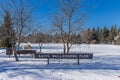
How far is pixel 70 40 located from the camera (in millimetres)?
19172

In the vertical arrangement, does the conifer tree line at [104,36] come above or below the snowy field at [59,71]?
above

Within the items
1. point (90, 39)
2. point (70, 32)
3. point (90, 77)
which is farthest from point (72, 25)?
point (90, 39)

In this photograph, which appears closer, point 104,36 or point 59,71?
point 59,71

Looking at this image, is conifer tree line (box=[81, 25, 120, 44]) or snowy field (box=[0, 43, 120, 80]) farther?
conifer tree line (box=[81, 25, 120, 44])

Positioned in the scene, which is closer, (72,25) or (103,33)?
(72,25)

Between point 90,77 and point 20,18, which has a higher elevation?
point 20,18

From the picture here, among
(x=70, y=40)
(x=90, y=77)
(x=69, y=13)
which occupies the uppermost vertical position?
(x=69, y=13)

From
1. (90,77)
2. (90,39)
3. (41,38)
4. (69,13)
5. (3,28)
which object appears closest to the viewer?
(90,77)

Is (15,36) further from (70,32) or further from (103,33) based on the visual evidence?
(103,33)

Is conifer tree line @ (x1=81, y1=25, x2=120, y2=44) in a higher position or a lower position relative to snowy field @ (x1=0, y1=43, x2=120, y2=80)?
higher

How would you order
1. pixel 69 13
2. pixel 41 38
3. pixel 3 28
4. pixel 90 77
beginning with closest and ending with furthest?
1. pixel 90 77
2. pixel 3 28
3. pixel 69 13
4. pixel 41 38

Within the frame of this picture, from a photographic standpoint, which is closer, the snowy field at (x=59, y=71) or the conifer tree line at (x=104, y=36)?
the snowy field at (x=59, y=71)

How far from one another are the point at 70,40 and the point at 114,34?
2790 inches

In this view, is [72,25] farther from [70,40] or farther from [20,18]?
[20,18]
